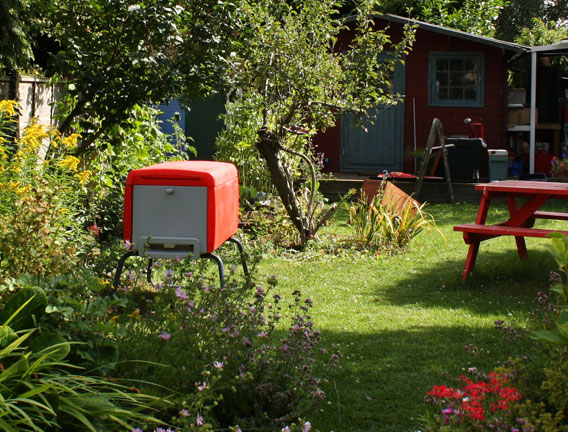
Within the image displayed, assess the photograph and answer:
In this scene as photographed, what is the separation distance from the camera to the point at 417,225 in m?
8.67

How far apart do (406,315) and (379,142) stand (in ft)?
35.0

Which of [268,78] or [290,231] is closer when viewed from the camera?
[268,78]

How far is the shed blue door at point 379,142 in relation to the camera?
16.1 meters

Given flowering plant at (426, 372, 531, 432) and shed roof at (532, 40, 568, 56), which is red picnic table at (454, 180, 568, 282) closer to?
flowering plant at (426, 372, 531, 432)

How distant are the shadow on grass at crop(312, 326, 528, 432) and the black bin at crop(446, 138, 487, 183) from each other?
8415 mm

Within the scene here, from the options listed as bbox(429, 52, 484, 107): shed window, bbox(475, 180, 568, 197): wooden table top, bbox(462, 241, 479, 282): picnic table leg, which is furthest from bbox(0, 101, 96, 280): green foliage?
bbox(429, 52, 484, 107): shed window

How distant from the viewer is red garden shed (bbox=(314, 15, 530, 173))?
51.9 ft

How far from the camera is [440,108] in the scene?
16.0 metres

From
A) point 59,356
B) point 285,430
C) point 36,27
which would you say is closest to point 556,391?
point 285,430

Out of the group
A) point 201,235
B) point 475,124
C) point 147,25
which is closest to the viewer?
point 201,235

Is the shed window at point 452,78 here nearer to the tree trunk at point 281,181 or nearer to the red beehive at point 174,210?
the tree trunk at point 281,181

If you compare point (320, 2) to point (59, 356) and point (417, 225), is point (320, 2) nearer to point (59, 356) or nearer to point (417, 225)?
point (417, 225)

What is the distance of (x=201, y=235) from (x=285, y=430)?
267 cm

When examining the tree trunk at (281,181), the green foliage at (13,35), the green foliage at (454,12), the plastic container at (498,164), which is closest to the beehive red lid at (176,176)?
the green foliage at (13,35)
